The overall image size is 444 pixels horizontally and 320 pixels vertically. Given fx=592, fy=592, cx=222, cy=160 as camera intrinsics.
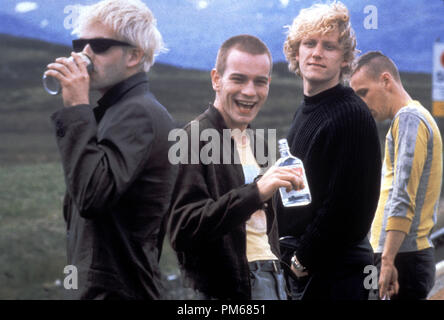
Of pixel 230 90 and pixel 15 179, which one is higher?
pixel 230 90

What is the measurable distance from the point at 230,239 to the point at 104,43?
0.75m

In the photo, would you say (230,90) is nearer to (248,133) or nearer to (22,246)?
(248,133)

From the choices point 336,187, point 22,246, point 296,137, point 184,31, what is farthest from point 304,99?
point 22,246

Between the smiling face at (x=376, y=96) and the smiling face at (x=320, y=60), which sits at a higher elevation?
the smiling face at (x=320, y=60)

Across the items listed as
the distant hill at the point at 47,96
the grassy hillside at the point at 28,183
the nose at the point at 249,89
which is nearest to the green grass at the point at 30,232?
the grassy hillside at the point at 28,183

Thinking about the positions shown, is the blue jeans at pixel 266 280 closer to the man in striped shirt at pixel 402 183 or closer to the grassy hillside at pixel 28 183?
the man in striped shirt at pixel 402 183

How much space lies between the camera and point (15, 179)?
3.78 metres

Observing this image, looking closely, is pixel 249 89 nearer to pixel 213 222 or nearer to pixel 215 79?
pixel 215 79

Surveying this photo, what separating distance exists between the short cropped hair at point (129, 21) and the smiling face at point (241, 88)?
0.31 meters

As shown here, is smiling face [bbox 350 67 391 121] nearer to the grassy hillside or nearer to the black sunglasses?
the grassy hillside

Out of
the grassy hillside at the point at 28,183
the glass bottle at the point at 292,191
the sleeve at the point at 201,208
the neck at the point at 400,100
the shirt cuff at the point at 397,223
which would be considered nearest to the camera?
the sleeve at the point at 201,208

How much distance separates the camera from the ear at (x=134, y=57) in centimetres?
184

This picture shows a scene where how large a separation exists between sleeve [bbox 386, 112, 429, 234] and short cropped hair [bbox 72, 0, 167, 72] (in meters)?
1.36

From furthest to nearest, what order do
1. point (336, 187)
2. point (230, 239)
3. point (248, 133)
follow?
point (336, 187), point (248, 133), point (230, 239)
